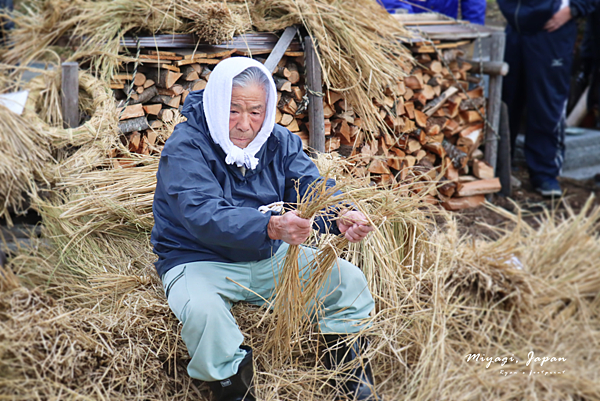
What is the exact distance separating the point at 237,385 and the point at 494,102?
12.3ft

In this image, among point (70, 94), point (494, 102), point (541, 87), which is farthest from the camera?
point (541, 87)

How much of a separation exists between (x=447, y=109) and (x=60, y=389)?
360 centimetres

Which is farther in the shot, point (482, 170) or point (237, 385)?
point (482, 170)

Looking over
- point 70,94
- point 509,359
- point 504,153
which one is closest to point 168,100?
point 70,94

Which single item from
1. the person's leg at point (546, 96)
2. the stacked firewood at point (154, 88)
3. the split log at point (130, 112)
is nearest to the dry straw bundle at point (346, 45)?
the stacked firewood at point (154, 88)

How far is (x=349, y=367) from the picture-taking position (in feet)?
7.18

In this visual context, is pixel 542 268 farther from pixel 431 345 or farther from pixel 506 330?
pixel 431 345

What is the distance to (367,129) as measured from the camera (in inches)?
143

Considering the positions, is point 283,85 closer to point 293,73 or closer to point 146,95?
point 293,73

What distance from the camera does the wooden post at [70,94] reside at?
3.20 meters

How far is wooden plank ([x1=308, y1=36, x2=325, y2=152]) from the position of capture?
139 inches

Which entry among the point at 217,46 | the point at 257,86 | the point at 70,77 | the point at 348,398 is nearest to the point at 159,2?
the point at 217,46

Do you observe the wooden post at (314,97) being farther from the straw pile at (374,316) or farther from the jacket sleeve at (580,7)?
the jacket sleeve at (580,7)

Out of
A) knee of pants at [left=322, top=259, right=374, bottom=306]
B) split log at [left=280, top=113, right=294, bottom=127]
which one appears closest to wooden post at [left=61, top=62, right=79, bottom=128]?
split log at [left=280, top=113, right=294, bottom=127]
